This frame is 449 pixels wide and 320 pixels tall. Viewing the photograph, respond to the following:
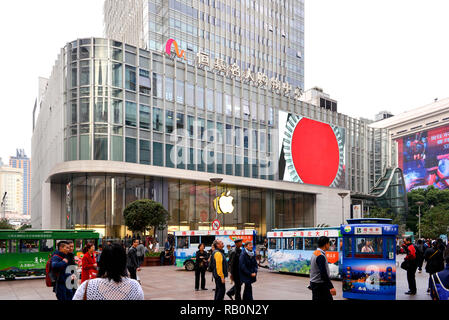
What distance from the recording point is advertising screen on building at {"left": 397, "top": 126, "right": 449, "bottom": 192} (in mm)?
125625

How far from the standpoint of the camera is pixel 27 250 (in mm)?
21344

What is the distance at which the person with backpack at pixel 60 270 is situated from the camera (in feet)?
29.1

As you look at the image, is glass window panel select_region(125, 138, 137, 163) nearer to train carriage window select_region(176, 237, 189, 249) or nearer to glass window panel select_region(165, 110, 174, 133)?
glass window panel select_region(165, 110, 174, 133)

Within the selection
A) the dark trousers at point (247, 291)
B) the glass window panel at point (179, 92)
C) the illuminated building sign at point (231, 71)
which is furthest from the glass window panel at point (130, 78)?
the dark trousers at point (247, 291)

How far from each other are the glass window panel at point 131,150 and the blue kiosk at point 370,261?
96.8 feet

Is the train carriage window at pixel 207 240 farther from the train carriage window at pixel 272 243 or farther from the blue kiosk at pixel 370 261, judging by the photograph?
the blue kiosk at pixel 370 261

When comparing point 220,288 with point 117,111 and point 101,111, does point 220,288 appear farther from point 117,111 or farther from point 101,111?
point 117,111

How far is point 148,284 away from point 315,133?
138ft

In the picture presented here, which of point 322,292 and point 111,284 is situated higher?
point 111,284

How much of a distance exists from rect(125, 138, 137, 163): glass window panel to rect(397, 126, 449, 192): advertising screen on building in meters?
109

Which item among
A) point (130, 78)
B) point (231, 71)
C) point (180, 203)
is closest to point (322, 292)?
point (130, 78)

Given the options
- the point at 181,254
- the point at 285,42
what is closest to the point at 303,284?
the point at 181,254

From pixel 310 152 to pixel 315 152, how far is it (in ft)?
3.60

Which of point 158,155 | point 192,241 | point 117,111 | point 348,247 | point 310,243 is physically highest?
point 117,111
